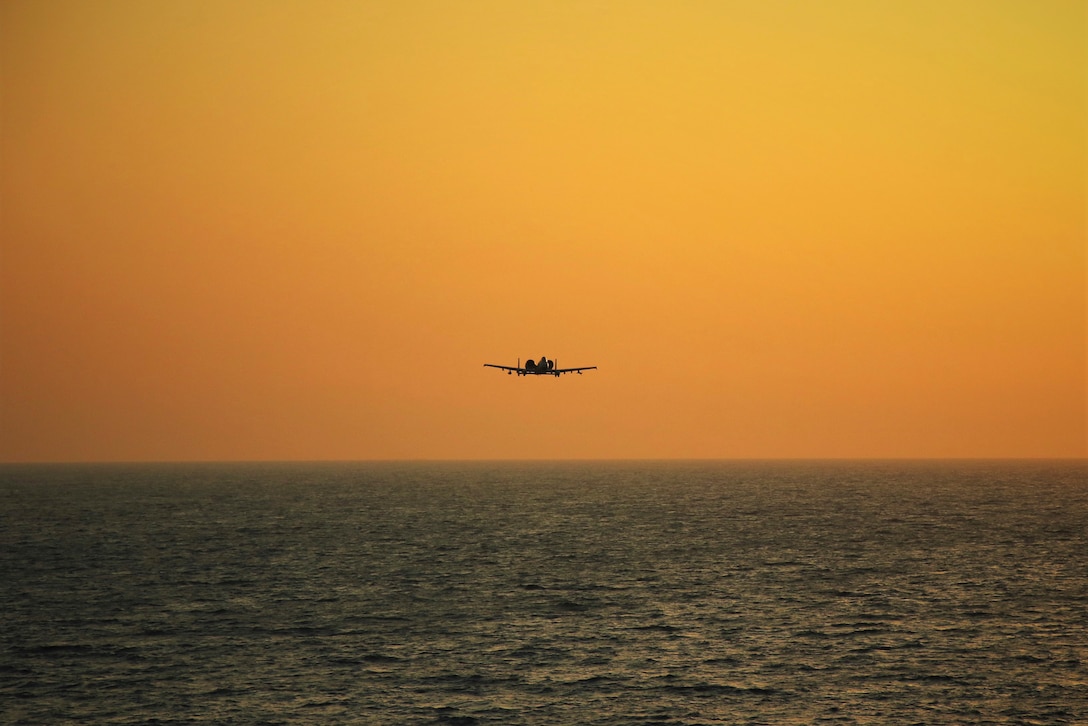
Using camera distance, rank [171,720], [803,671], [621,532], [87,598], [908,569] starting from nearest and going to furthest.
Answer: [171,720] → [803,671] → [87,598] → [908,569] → [621,532]

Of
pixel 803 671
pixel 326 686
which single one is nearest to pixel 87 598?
pixel 326 686

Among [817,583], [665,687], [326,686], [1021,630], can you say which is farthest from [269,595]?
[1021,630]

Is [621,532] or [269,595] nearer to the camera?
[269,595]

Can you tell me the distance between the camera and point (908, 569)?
388ft

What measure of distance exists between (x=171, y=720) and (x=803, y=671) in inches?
1562

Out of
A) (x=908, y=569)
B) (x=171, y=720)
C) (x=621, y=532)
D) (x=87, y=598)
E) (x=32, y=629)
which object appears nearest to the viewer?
(x=171, y=720)

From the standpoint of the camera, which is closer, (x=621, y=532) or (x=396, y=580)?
(x=396, y=580)

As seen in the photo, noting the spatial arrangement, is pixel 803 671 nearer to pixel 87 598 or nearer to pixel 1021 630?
pixel 1021 630

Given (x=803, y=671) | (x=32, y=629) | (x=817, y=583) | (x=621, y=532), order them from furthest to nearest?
1. (x=621, y=532)
2. (x=817, y=583)
3. (x=32, y=629)
4. (x=803, y=671)

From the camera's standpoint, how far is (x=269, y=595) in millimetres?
98750

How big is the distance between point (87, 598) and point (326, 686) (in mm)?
42183

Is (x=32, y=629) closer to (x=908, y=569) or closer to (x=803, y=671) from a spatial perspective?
(x=803, y=671)

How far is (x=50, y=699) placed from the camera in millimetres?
62344


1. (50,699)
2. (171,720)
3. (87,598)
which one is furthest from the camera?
(87,598)
